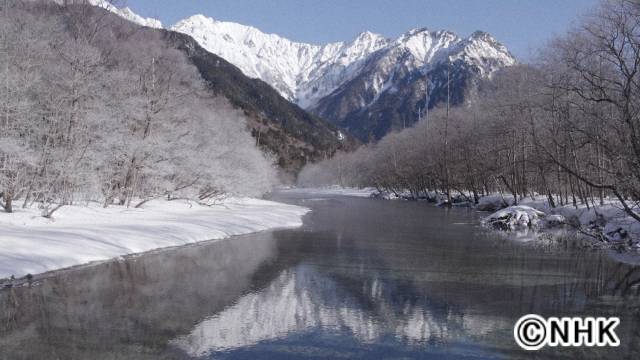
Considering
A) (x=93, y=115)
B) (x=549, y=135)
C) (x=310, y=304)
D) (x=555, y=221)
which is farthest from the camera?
(x=549, y=135)

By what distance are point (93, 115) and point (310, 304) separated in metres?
23.1

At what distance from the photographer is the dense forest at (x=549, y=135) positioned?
19531 mm

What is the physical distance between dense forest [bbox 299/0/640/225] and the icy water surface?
4495mm

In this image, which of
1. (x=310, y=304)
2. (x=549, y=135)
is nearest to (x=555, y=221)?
(x=549, y=135)

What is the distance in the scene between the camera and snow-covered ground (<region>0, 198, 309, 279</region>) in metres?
16.7

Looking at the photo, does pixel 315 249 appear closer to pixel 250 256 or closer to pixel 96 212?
pixel 250 256

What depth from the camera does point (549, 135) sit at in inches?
1713

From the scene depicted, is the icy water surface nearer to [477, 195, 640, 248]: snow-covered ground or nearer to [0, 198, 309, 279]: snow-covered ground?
[0, 198, 309, 279]: snow-covered ground

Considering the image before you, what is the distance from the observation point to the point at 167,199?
43719mm

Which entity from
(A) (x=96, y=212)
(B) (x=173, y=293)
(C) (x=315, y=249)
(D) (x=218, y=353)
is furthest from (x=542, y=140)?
(D) (x=218, y=353)

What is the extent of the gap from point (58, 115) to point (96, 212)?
574 cm

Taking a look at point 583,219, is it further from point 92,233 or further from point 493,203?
point 92,233

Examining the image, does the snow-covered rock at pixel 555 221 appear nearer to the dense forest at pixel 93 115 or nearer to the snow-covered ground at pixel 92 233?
the snow-covered ground at pixel 92 233

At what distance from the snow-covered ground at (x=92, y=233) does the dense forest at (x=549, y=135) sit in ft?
54.7
